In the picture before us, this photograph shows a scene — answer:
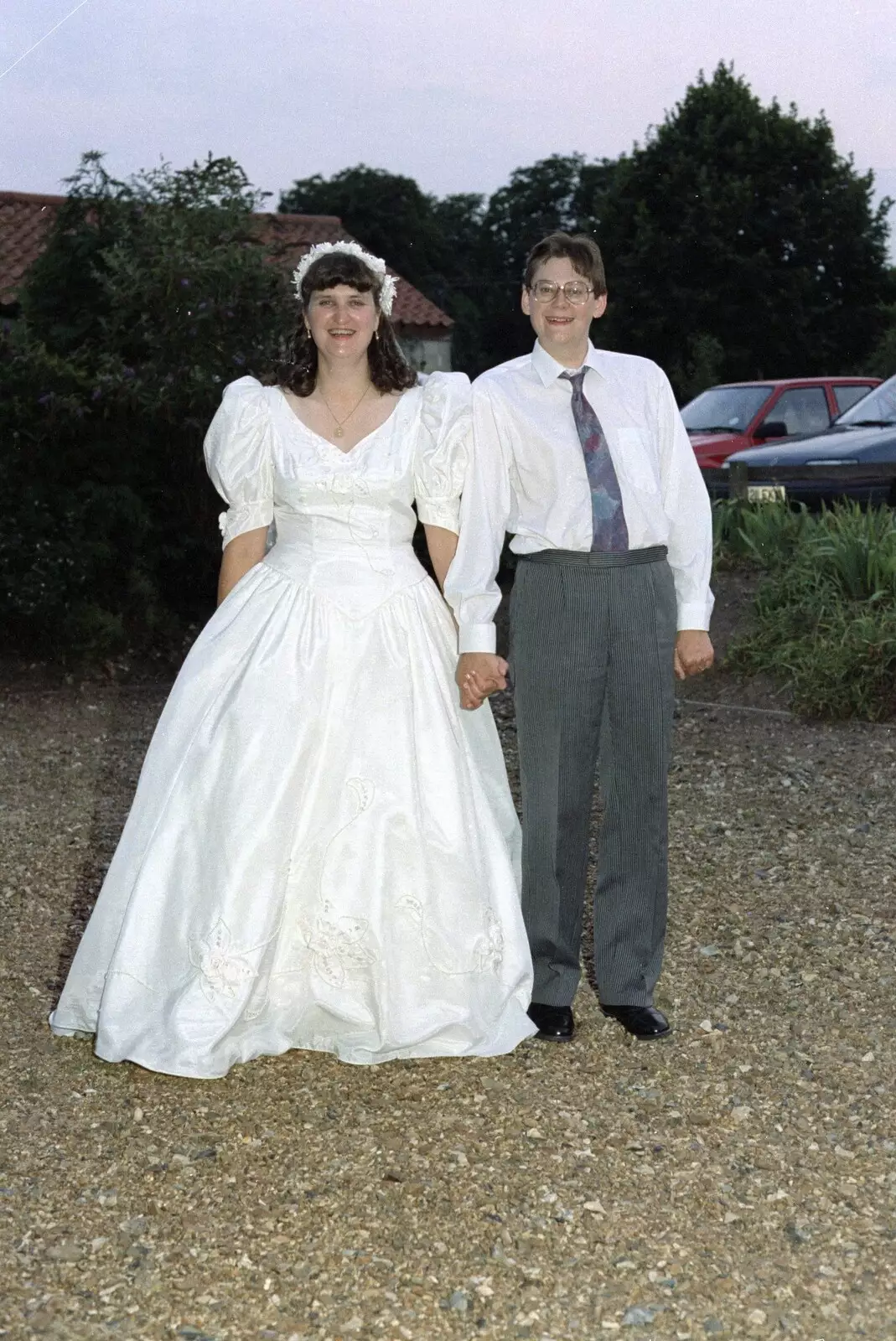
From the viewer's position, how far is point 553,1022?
162 inches

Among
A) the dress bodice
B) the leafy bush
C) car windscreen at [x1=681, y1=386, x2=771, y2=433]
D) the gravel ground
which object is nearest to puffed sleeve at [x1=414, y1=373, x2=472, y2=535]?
the dress bodice

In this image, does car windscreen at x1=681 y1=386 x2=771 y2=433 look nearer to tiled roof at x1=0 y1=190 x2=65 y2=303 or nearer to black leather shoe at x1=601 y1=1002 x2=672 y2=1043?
tiled roof at x1=0 y1=190 x2=65 y2=303

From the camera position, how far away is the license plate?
36.1ft

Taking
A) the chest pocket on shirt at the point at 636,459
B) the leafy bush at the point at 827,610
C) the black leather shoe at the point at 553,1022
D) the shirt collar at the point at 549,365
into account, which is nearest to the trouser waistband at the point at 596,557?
the chest pocket on shirt at the point at 636,459

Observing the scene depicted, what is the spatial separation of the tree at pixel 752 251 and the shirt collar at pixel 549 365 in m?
28.6

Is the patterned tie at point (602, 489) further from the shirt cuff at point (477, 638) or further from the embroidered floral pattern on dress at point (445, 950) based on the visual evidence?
the embroidered floral pattern on dress at point (445, 950)

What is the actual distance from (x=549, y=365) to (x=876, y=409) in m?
9.52

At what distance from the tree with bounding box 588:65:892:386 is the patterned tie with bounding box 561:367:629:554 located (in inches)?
1127

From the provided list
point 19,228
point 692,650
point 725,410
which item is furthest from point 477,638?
point 19,228

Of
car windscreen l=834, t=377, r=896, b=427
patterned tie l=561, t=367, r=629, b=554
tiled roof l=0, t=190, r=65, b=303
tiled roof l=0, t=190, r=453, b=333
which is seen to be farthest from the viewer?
tiled roof l=0, t=190, r=65, b=303

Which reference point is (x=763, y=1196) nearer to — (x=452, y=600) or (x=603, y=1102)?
(x=603, y=1102)

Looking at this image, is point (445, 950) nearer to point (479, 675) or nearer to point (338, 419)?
point (479, 675)

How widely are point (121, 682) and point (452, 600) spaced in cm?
624

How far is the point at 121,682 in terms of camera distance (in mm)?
9836
